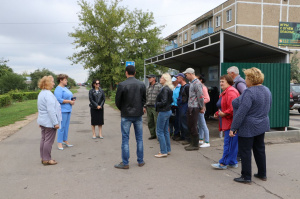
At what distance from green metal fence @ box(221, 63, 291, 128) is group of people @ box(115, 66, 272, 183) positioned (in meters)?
2.11

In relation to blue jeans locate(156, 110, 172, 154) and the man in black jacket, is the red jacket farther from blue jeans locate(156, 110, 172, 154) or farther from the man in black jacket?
the man in black jacket

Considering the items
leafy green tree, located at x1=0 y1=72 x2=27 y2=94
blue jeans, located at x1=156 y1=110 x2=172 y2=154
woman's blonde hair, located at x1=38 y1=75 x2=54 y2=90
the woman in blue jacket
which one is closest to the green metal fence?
blue jeans, located at x1=156 y1=110 x2=172 y2=154

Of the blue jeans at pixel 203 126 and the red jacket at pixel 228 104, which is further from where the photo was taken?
the blue jeans at pixel 203 126

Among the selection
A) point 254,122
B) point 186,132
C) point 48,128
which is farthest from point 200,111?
point 48,128

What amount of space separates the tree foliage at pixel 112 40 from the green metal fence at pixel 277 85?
22.8 m

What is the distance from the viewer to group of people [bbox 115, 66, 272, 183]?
3.74m

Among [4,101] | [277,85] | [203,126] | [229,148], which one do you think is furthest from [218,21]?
[229,148]

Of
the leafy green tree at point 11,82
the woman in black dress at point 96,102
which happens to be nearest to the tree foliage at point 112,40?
the woman in black dress at point 96,102

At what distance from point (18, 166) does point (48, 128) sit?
3.02 feet

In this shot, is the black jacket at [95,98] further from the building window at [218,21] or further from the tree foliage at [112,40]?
the building window at [218,21]

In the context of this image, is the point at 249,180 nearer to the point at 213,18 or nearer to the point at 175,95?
the point at 175,95

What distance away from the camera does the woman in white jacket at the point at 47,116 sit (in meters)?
4.76

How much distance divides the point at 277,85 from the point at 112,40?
25510 mm

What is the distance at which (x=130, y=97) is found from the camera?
455 cm
